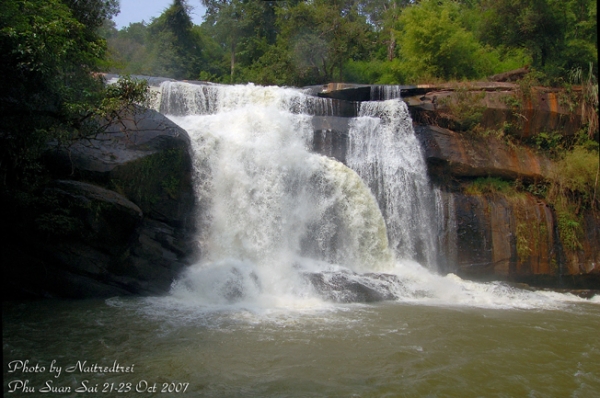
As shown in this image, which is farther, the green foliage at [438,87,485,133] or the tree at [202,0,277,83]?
the tree at [202,0,277,83]

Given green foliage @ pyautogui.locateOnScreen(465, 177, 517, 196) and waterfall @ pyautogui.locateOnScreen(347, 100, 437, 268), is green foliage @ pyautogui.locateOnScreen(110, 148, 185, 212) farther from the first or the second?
green foliage @ pyautogui.locateOnScreen(465, 177, 517, 196)

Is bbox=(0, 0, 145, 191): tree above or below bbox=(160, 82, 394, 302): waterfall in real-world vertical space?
above

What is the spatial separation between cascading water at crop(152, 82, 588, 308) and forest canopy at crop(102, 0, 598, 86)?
695cm

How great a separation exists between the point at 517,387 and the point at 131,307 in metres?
6.85

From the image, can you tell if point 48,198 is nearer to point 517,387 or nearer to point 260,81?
point 517,387

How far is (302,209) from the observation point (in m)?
13.3

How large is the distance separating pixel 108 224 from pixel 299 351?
17.4 ft

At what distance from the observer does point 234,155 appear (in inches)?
526

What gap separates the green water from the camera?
5.79 meters

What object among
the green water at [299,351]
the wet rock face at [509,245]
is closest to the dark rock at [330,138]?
the wet rock face at [509,245]

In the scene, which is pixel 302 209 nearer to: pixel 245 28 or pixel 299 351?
pixel 299 351

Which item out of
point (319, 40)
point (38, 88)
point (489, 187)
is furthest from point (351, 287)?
point (319, 40)

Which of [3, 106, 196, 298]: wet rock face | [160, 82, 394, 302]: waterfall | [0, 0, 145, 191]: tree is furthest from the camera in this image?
[160, 82, 394, 302]: waterfall

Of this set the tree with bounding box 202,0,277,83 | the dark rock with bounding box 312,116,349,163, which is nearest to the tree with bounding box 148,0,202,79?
the tree with bounding box 202,0,277,83
